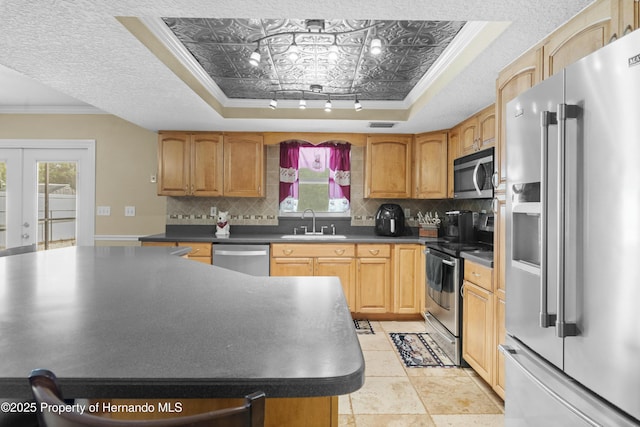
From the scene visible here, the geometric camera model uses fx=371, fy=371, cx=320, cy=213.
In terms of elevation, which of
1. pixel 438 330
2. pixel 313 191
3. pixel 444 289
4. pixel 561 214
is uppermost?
pixel 313 191

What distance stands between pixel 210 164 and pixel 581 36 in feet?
11.8

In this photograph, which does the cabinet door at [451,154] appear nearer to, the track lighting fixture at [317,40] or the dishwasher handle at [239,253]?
the track lighting fixture at [317,40]

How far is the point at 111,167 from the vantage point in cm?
458

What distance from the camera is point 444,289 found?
3199mm

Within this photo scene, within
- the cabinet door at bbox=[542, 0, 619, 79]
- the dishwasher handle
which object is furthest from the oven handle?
the cabinet door at bbox=[542, 0, 619, 79]

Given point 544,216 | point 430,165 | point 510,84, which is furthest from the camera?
point 430,165

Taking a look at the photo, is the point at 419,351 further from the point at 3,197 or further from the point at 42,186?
the point at 3,197

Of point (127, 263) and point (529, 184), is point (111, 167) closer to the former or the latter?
point (127, 263)

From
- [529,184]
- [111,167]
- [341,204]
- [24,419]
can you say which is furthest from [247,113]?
[24,419]

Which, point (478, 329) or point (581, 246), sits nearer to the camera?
point (581, 246)

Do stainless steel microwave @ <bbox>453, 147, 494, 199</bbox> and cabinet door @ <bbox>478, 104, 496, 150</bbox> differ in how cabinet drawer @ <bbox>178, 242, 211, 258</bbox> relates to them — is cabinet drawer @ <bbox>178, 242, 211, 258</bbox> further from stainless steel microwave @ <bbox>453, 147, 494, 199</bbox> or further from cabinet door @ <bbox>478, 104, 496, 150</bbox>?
cabinet door @ <bbox>478, 104, 496, 150</bbox>

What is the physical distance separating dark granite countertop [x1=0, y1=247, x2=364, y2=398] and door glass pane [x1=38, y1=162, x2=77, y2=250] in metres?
3.36

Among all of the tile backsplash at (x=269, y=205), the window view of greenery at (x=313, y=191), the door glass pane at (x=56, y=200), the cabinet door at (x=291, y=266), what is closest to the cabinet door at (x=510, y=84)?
the cabinet door at (x=291, y=266)

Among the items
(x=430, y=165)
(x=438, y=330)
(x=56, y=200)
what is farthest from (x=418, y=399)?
(x=56, y=200)
